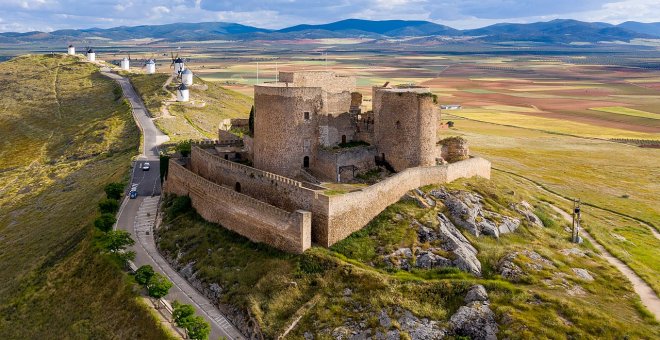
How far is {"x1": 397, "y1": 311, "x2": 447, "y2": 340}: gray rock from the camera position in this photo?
32.5m

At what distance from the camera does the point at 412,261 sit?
37844 millimetres

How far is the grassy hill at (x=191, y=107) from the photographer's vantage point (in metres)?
90.8

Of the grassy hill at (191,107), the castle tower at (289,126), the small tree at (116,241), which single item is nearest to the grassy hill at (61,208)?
the small tree at (116,241)

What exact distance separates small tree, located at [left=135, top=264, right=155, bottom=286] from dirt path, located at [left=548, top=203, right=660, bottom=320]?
1258 inches

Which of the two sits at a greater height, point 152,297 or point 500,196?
point 500,196

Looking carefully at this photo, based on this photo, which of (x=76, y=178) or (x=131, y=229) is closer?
(x=131, y=229)

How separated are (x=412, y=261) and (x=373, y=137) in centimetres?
1507

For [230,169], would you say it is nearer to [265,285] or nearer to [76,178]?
[265,285]

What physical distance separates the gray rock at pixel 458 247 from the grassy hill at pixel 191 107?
50.2 m

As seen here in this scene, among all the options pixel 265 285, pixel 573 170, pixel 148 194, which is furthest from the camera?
pixel 573 170

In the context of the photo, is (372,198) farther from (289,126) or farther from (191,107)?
(191,107)

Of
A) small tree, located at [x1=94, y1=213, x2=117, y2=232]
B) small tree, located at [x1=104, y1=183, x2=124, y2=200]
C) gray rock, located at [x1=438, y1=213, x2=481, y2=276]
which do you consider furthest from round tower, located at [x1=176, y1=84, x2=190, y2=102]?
gray rock, located at [x1=438, y1=213, x2=481, y2=276]

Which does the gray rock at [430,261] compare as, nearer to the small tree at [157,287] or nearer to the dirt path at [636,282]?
the dirt path at [636,282]

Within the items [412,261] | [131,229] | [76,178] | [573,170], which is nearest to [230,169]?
[131,229]
